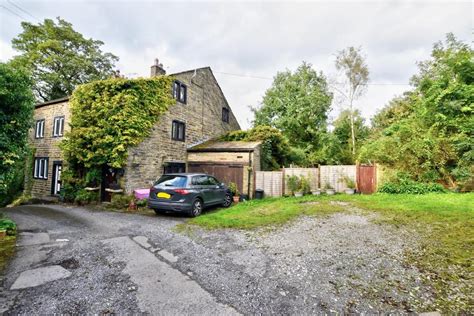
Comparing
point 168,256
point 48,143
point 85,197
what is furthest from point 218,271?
point 48,143

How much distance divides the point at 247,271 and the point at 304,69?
27636 millimetres

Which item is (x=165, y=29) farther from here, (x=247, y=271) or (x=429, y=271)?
(x=429, y=271)

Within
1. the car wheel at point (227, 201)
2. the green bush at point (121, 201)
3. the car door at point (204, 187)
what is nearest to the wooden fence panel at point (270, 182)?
the car wheel at point (227, 201)

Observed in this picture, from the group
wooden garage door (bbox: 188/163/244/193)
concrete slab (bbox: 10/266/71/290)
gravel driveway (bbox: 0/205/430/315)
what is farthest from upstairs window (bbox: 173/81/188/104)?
concrete slab (bbox: 10/266/71/290)

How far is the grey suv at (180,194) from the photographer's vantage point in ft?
27.5

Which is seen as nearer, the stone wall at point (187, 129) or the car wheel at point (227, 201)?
the car wheel at point (227, 201)

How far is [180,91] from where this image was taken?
14.9m

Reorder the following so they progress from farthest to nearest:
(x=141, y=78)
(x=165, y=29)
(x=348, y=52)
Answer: (x=348, y=52) → (x=141, y=78) → (x=165, y=29)

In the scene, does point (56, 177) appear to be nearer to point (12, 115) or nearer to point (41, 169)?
point (41, 169)

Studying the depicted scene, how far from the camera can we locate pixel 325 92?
84.1ft

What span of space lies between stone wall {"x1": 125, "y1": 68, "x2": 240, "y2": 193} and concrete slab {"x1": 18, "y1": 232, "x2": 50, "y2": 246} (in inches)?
203

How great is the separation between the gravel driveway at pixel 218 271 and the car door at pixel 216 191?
340cm

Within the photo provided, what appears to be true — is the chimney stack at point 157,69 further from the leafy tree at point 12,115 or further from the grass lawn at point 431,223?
the grass lawn at point 431,223

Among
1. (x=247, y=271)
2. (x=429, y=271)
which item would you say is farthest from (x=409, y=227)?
(x=247, y=271)
